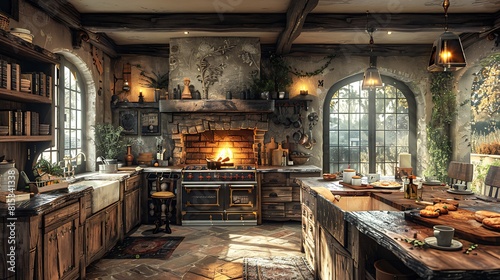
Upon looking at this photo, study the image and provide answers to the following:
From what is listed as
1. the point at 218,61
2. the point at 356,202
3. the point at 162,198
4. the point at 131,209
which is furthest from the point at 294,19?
the point at 131,209

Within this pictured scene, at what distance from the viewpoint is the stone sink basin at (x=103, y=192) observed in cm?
421

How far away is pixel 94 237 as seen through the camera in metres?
4.19

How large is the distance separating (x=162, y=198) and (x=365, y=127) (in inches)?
171

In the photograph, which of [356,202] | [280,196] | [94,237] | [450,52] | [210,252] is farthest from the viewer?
[280,196]

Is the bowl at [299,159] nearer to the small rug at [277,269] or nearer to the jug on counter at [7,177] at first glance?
the small rug at [277,269]

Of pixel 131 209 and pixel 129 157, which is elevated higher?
pixel 129 157

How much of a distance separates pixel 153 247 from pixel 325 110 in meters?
4.31

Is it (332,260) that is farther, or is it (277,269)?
(277,269)

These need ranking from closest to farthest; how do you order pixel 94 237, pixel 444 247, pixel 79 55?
pixel 444 247 < pixel 94 237 < pixel 79 55

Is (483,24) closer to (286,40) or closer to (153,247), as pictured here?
(286,40)

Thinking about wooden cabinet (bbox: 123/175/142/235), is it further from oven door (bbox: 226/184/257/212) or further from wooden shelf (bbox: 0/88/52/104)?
wooden shelf (bbox: 0/88/52/104)

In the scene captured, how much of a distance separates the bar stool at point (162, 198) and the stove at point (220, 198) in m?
0.27

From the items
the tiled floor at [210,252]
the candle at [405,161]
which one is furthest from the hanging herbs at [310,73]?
the candle at [405,161]

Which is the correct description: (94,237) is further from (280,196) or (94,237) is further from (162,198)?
(280,196)
